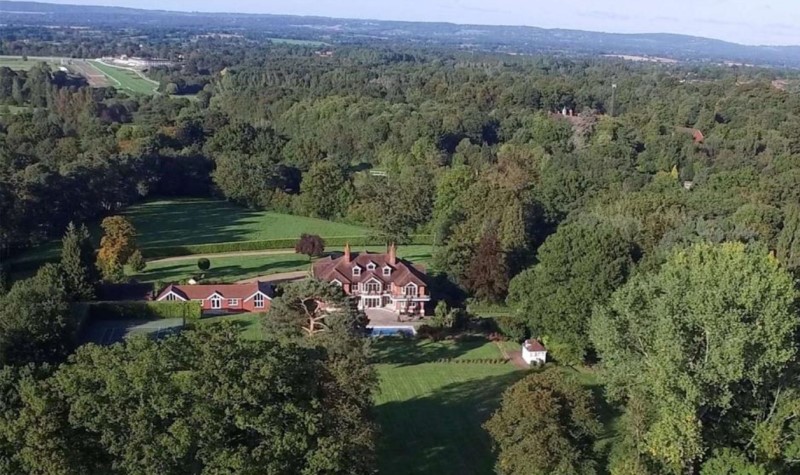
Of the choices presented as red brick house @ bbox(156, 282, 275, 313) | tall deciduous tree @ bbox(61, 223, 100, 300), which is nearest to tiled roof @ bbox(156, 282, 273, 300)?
red brick house @ bbox(156, 282, 275, 313)

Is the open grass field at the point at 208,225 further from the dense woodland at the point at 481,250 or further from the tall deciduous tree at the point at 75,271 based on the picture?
the tall deciduous tree at the point at 75,271

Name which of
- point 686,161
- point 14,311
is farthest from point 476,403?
point 686,161

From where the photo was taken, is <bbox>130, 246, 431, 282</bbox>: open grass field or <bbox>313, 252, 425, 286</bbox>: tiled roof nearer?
<bbox>313, 252, 425, 286</bbox>: tiled roof

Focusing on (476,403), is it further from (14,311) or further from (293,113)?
(293,113)

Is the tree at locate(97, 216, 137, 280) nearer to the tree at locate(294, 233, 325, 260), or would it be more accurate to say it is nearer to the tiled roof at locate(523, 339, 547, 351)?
the tree at locate(294, 233, 325, 260)

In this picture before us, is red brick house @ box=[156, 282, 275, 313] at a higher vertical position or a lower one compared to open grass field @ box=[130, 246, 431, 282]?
higher

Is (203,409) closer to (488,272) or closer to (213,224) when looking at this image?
(488,272)

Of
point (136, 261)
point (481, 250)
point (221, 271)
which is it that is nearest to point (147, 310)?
point (136, 261)
